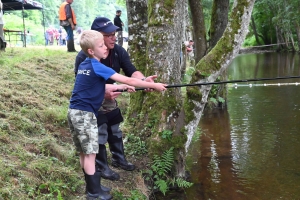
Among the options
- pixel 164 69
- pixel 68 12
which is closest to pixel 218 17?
pixel 68 12

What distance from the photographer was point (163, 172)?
485cm

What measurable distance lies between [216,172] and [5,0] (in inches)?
498

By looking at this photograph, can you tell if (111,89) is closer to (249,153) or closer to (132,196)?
(132,196)

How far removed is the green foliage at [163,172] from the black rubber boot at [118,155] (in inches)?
12.2

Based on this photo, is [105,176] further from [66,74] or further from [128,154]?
[66,74]

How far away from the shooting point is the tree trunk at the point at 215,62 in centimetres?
512

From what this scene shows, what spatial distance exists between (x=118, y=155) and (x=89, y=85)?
1420mm

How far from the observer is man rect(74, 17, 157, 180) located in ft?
13.2

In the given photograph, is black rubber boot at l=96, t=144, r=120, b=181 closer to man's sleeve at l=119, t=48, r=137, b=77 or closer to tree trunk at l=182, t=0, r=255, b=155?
man's sleeve at l=119, t=48, r=137, b=77

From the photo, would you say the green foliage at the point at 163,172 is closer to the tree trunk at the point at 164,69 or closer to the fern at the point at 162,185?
the fern at the point at 162,185

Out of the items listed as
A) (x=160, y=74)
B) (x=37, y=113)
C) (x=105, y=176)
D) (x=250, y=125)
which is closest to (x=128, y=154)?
(x=105, y=176)

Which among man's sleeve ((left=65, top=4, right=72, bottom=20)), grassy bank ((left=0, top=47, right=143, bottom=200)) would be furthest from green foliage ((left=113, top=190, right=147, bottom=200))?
man's sleeve ((left=65, top=4, right=72, bottom=20))

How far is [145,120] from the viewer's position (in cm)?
541

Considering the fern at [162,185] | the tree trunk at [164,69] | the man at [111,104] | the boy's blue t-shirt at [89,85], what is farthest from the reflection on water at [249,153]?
the boy's blue t-shirt at [89,85]
